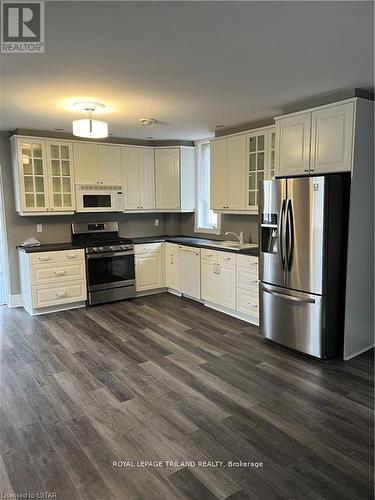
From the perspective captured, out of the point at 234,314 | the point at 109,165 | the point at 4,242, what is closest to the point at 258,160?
the point at 234,314

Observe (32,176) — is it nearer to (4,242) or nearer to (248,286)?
(4,242)

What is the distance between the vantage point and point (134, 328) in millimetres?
4449

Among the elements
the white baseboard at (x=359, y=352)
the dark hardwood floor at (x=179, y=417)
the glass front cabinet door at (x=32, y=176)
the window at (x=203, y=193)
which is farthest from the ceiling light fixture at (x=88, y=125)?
the white baseboard at (x=359, y=352)

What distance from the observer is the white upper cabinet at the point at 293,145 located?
3.62 m

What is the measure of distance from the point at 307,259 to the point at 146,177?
3.47 metres

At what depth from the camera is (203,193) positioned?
622 centimetres

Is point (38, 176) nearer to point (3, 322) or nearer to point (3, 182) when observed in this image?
point (3, 182)

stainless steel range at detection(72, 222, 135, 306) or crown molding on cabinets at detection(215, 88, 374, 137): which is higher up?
crown molding on cabinets at detection(215, 88, 374, 137)

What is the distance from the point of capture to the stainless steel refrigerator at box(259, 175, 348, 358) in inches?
130

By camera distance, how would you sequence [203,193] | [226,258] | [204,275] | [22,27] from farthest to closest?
[203,193] < [204,275] < [226,258] < [22,27]

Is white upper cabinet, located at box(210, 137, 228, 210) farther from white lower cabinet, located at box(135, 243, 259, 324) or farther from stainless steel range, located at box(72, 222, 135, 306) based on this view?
stainless steel range, located at box(72, 222, 135, 306)

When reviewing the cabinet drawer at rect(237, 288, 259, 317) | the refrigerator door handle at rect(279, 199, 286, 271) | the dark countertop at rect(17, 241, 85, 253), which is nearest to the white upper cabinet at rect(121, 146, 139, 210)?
the dark countertop at rect(17, 241, 85, 253)

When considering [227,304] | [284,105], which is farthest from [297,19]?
[227,304]

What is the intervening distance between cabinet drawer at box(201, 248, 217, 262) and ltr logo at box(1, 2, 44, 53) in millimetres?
3228
